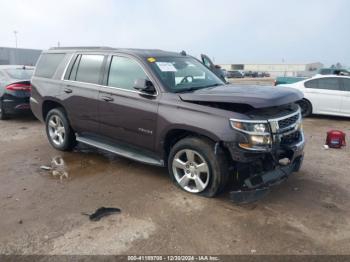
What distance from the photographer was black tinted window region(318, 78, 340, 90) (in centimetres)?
1071

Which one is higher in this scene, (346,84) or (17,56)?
(17,56)

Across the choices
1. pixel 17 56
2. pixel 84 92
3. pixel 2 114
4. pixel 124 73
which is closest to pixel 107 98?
pixel 124 73

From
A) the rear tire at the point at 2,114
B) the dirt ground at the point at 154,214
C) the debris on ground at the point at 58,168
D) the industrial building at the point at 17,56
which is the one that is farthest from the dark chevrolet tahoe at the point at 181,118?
the industrial building at the point at 17,56

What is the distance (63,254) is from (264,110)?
107 inches

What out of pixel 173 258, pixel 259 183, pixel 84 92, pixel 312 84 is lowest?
pixel 173 258

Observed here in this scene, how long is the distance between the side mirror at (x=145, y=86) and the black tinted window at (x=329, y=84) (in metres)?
7.92

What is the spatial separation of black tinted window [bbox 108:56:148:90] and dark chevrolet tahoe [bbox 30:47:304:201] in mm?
14

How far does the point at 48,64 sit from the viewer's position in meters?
6.56

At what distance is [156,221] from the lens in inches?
151

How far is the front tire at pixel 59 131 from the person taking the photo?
6152 millimetres

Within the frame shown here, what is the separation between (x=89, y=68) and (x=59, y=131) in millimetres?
1439

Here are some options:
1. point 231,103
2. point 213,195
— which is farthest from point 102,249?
point 231,103

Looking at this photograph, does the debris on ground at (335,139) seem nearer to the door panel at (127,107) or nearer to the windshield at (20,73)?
the door panel at (127,107)

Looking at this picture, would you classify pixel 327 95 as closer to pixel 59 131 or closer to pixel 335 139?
pixel 335 139
